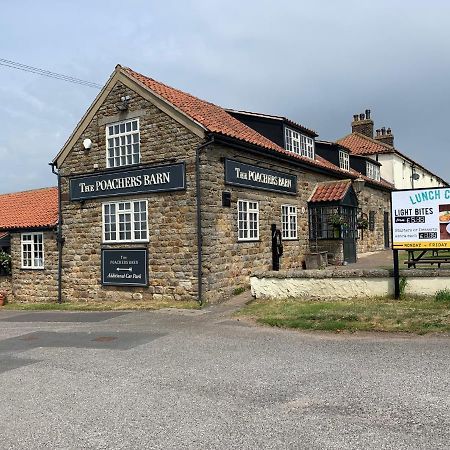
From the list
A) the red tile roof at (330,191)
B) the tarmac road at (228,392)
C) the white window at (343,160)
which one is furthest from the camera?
the white window at (343,160)

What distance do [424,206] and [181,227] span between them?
7.02 meters

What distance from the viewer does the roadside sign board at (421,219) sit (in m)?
11.2

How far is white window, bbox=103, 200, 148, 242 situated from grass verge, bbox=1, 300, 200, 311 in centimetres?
214

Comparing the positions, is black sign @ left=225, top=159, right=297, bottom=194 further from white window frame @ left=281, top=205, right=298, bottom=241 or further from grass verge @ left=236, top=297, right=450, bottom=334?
grass verge @ left=236, top=297, right=450, bottom=334

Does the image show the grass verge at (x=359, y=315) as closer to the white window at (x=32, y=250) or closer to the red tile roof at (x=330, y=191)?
the red tile roof at (x=330, y=191)

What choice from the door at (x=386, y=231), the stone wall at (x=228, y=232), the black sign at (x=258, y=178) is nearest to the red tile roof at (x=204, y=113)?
the stone wall at (x=228, y=232)

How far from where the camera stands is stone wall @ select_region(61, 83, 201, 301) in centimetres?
1468

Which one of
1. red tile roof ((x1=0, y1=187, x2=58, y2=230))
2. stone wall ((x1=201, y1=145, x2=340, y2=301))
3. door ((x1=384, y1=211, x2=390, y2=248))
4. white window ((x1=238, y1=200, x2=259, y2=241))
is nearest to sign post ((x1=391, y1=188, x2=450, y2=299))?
stone wall ((x1=201, y1=145, x2=340, y2=301))

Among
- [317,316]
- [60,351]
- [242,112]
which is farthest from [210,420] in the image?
[242,112]

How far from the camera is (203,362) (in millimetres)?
7633

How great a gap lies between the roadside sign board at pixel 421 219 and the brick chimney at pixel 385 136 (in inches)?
1210

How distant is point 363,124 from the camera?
40688 millimetres

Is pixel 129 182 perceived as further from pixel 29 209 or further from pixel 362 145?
pixel 362 145

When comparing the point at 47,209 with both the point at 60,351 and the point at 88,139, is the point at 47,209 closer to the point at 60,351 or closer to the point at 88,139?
the point at 88,139
